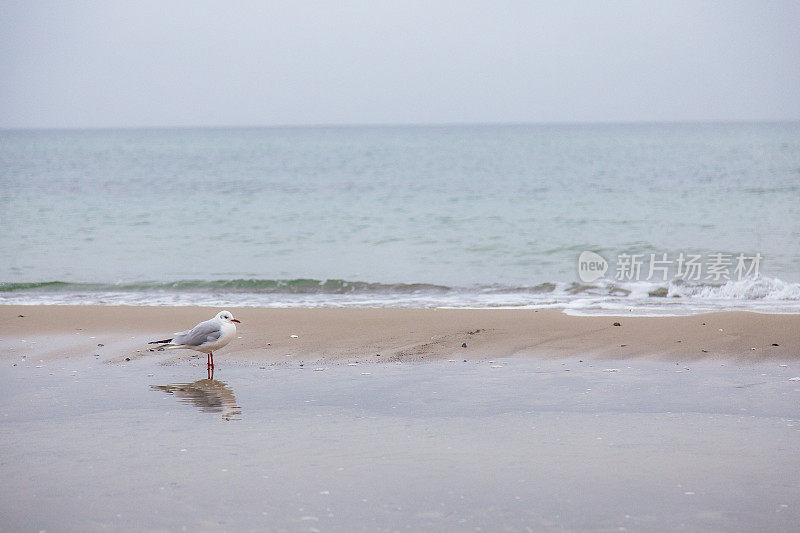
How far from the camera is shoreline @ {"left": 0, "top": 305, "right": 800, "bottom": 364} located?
28.1 ft

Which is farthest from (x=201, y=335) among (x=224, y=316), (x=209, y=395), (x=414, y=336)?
(x=414, y=336)

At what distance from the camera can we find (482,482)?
15.8ft

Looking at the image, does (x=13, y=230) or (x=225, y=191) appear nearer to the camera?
(x=13, y=230)

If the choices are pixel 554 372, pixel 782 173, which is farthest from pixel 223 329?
pixel 782 173

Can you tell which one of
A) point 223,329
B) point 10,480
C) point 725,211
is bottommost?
point 10,480

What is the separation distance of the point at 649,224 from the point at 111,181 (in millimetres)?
32317

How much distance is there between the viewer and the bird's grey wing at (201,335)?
26.1 ft

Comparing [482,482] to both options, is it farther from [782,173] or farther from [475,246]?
[782,173]

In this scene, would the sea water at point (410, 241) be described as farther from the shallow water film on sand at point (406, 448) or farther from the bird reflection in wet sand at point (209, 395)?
the bird reflection in wet sand at point (209, 395)

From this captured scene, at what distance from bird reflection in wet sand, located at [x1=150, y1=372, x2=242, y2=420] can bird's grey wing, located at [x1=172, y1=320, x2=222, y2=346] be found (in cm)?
35

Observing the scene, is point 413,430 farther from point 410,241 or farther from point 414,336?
point 410,241

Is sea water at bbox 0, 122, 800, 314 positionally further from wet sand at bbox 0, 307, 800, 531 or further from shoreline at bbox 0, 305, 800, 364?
wet sand at bbox 0, 307, 800, 531

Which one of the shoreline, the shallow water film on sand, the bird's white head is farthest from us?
the shoreline

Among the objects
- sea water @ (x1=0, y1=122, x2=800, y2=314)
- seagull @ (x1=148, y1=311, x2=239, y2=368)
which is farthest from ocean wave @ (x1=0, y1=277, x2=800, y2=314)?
seagull @ (x1=148, y1=311, x2=239, y2=368)
